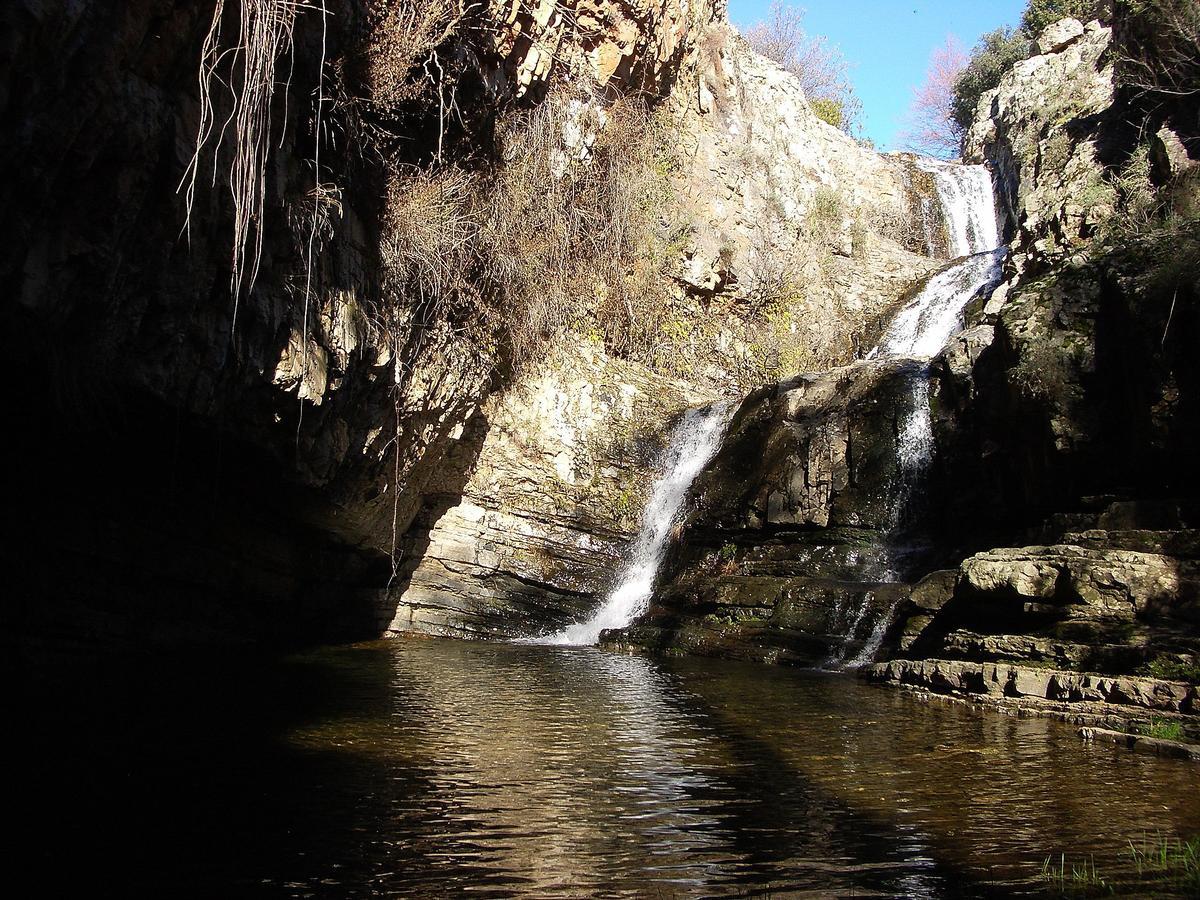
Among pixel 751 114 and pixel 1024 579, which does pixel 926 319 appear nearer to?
pixel 751 114

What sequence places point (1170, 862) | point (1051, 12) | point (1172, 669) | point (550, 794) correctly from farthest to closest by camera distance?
point (1051, 12), point (1172, 669), point (550, 794), point (1170, 862)

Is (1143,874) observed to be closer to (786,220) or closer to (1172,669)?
(1172,669)

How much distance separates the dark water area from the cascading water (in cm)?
427

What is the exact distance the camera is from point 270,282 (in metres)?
7.81

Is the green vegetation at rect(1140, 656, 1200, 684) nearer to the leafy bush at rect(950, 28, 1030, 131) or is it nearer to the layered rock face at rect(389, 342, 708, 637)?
the layered rock face at rect(389, 342, 708, 637)

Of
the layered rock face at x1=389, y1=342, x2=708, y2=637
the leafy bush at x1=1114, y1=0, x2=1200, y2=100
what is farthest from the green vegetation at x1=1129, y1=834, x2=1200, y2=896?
the leafy bush at x1=1114, y1=0, x2=1200, y2=100

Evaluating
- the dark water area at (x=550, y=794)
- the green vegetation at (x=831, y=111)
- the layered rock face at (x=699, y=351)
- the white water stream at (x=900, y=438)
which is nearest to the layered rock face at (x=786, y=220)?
the layered rock face at (x=699, y=351)

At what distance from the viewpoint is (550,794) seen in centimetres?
484

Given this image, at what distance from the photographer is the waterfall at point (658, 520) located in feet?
45.9

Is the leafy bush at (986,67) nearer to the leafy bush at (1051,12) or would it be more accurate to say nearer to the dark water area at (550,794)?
the leafy bush at (1051,12)

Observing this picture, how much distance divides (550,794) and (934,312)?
651 inches

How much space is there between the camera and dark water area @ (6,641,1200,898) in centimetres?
360

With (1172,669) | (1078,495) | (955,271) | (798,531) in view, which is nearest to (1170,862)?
(1172,669)

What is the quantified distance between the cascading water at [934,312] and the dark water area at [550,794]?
427cm
